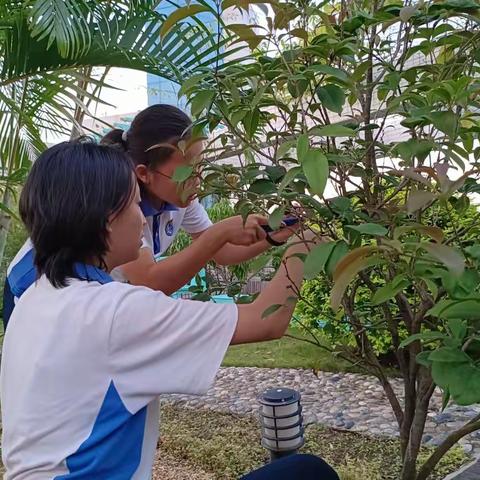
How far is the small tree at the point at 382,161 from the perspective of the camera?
2.69 feet

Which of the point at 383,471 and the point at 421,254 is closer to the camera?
the point at 421,254

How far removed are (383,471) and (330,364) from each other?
1.84m

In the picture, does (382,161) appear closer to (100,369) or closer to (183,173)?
(183,173)

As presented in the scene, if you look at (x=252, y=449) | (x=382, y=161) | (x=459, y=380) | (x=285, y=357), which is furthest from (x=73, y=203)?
(x=285, y=357)

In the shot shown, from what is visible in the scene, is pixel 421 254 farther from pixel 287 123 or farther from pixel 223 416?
pixel 223 416

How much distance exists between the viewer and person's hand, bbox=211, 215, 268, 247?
1402 millimetres

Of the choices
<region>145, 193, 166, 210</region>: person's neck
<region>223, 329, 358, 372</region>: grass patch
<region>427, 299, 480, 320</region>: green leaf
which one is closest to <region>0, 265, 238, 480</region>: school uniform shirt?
<region>427, 299, 480, 320</region>: green leaf

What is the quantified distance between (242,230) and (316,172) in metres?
0.62

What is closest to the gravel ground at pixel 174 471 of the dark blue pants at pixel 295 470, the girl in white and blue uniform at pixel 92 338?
the dark blue pants at pixel 295 470

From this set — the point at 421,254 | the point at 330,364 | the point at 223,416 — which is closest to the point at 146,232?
the point at 421,254

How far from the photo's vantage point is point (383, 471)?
8.41 ft

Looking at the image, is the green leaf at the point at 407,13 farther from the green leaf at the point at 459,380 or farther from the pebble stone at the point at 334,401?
the pebble stone at the point at 334,401

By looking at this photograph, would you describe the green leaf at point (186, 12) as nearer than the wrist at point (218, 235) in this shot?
Yes

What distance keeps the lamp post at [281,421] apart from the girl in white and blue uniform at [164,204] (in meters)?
0.69
